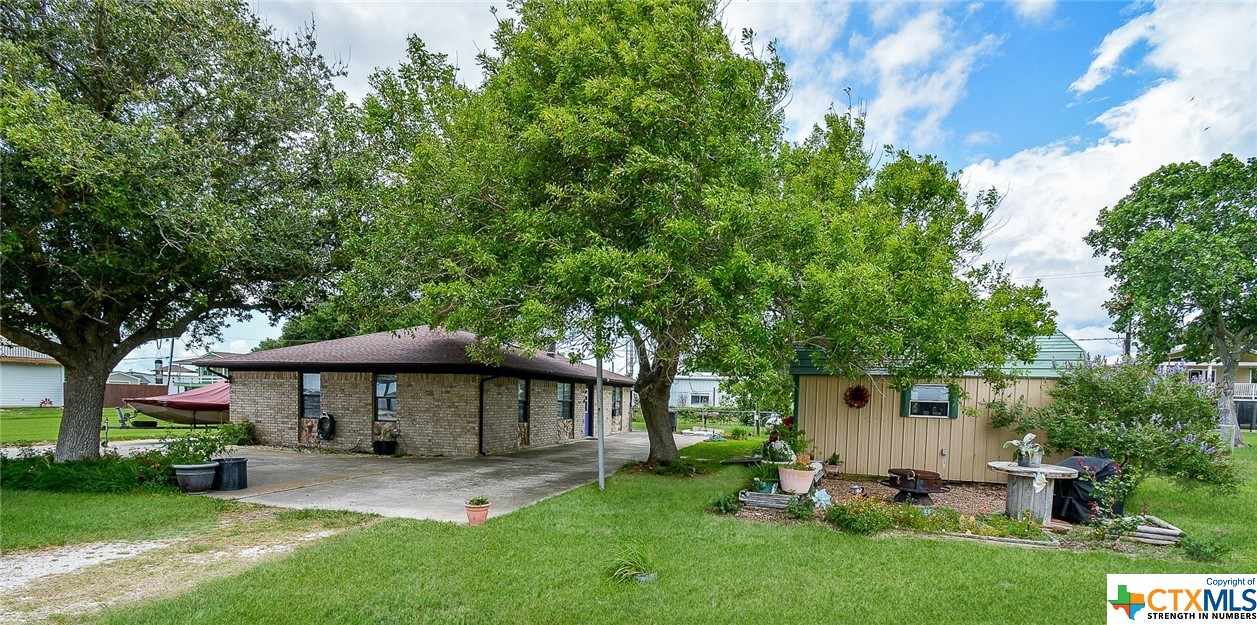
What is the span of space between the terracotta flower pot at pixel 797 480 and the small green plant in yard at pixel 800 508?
59cm

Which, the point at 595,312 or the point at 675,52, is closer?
the point at 675,52

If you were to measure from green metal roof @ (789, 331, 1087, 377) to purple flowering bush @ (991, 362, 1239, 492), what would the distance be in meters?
0.48

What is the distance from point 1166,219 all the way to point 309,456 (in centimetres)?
3006

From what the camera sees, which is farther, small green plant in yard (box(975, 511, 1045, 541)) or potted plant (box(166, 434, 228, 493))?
potted plant (box(166, 434, 228, 493))

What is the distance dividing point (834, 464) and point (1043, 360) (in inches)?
170

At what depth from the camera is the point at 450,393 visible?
14352 millimetres

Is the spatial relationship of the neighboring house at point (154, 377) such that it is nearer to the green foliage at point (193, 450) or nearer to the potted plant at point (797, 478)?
the green foliage at point (193, 450)

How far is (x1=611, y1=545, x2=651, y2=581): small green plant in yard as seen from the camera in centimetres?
514

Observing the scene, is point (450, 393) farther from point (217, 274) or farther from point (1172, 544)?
point (1172, 544)

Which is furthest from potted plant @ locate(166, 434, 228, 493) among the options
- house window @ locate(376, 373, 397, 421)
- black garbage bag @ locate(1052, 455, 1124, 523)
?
black garbage bag @ locate(1052, 455, 1124, 523)

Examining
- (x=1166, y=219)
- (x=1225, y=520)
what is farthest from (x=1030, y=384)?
(x=1166, y=219)

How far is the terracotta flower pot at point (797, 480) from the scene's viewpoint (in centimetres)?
839

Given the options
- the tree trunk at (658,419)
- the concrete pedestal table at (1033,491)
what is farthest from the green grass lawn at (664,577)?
the tree trunk at (658,419)

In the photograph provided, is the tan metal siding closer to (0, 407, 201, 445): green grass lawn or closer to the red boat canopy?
the red boat canopy
